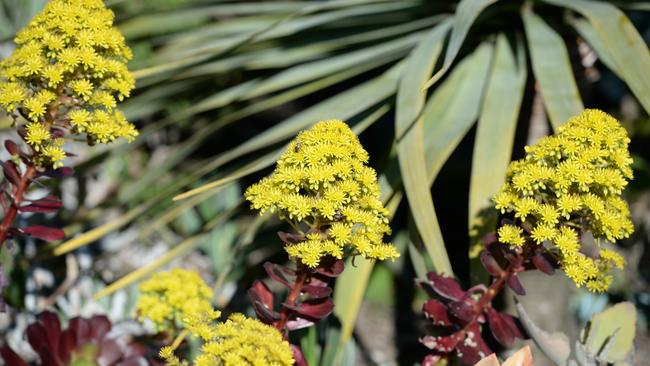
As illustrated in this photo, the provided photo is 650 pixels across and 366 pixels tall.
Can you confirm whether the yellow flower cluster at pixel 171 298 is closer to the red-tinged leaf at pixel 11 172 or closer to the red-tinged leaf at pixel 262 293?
the red-tinged leaf at pixel 262 293

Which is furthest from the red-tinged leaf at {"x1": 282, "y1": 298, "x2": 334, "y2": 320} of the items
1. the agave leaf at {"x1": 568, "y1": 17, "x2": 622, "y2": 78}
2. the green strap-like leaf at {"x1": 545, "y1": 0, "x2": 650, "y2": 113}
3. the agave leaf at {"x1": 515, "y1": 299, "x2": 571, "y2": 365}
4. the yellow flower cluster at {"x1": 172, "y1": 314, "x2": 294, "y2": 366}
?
the agave leaf at {"x1": 568, "y1": 17, "x2": 622, "y2": 78}

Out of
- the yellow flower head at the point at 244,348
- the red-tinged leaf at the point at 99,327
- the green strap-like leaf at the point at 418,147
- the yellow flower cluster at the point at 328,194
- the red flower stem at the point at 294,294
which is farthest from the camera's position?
the red-tinged leaf at the point at 99,327

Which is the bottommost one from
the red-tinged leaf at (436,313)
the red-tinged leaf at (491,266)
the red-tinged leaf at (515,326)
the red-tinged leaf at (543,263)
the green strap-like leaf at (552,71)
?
the red-tinged leaf at (515,326)

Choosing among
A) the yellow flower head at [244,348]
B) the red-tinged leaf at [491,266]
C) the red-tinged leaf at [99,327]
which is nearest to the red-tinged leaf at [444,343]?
the red-tinged leaf at [491,266]

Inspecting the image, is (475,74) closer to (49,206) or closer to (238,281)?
(238,281)

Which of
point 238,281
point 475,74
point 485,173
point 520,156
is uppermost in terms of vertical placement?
point 475,74

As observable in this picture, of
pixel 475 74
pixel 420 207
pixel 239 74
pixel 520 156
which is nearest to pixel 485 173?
pixel 420 207

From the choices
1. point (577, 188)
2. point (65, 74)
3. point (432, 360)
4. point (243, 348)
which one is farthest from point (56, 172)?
point (577, 188)

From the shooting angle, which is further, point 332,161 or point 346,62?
point 346,62

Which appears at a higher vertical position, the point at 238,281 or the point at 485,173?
the point at 485,173
